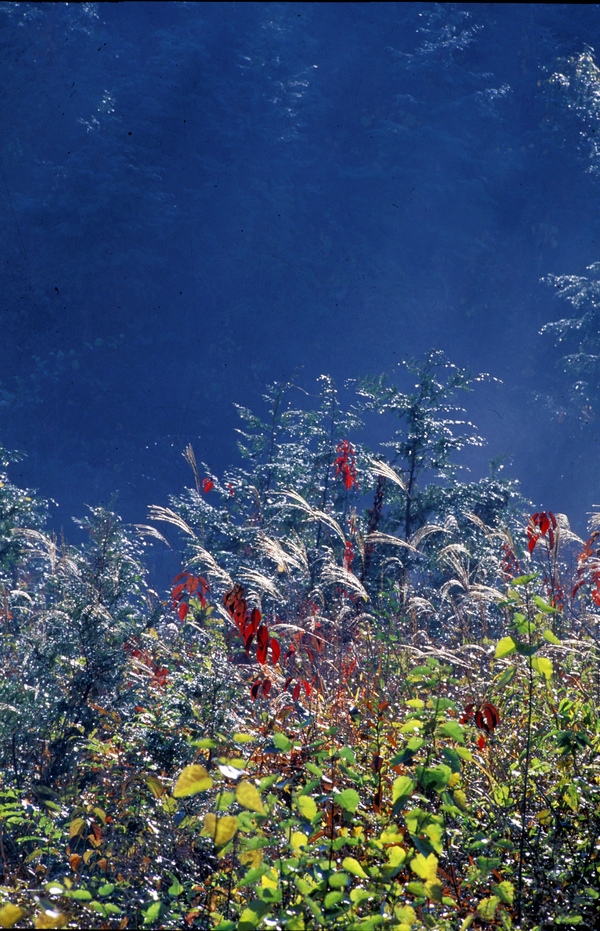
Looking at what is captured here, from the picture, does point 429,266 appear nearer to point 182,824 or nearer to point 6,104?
point 6,104

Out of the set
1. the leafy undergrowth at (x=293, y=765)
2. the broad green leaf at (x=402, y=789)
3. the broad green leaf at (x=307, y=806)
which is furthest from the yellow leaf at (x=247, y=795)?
the broad green leaf at (x=402, y=789)

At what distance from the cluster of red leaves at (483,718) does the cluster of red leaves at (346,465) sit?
3.42 m

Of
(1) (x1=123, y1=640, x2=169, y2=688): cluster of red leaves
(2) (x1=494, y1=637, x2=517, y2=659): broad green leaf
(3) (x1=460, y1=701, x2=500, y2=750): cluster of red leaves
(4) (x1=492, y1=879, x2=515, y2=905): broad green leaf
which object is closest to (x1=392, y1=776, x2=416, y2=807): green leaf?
(4) (x1=492, y1=879, x2=515, y2=905): broad green leaf

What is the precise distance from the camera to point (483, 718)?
2557mm

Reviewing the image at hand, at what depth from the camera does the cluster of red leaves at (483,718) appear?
7.51ft

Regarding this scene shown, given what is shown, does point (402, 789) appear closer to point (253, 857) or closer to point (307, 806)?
point (307, 806)

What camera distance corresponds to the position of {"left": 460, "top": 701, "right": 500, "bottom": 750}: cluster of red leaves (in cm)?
229

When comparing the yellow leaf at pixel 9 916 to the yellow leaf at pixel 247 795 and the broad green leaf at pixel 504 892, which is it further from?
the broad green leaf at pixel 504 892

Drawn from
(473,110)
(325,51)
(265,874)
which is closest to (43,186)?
(325,51)

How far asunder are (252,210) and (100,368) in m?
6.58

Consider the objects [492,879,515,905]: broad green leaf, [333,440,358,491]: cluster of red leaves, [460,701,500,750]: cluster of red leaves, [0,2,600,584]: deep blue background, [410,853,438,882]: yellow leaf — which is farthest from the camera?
[0,2,600,584]: deep blue background

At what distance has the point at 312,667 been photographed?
334cm

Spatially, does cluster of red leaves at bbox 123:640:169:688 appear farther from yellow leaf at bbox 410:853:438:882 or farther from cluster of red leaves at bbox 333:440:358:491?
cluster of red leaves at bbox 333:440:358:491

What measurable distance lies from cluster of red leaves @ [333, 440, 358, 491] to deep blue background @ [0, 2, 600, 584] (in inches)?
401
